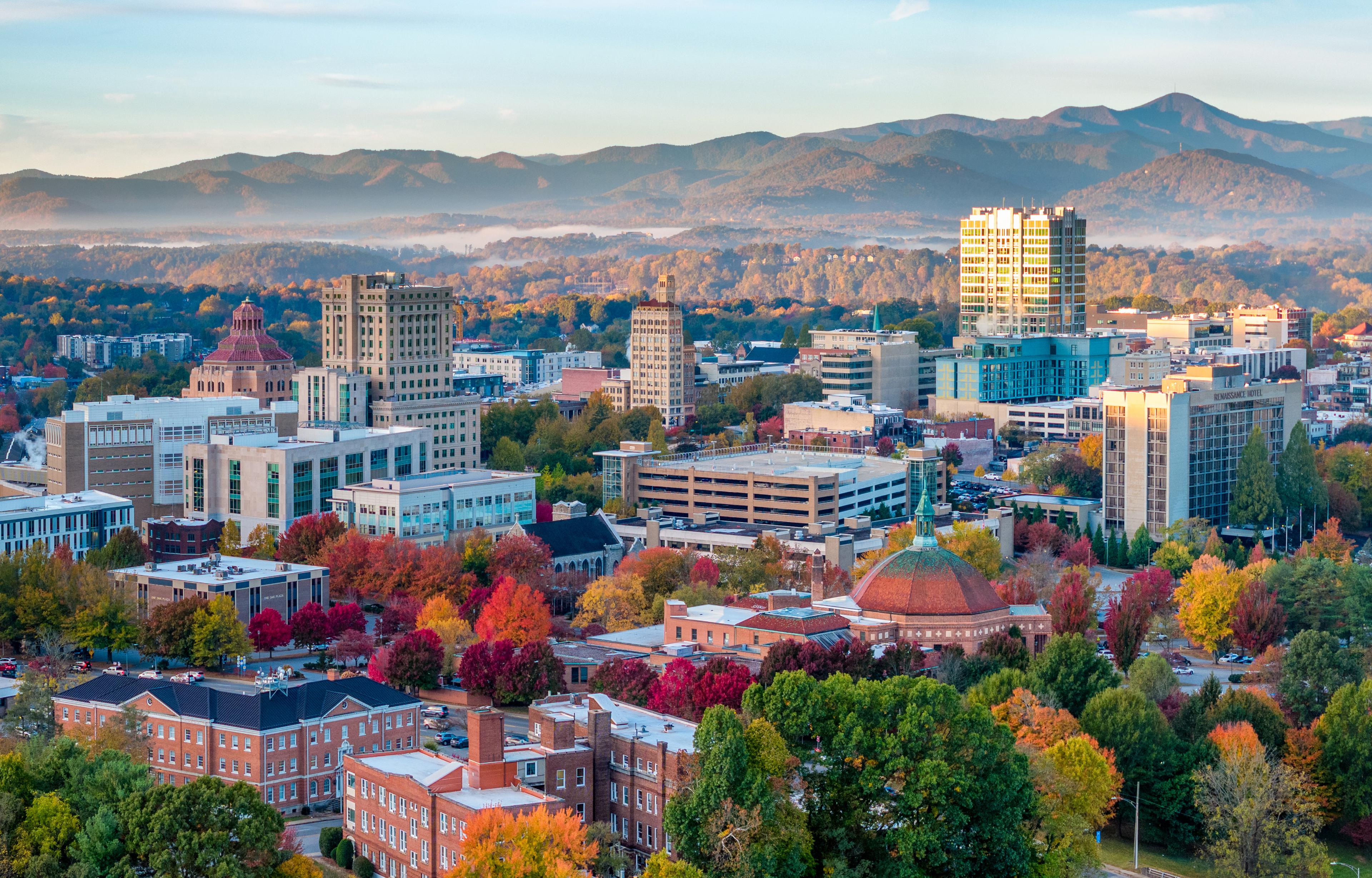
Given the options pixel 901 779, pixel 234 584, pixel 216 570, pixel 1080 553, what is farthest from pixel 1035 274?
pixel 901 779

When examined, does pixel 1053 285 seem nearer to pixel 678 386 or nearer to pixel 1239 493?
pixel 678 386

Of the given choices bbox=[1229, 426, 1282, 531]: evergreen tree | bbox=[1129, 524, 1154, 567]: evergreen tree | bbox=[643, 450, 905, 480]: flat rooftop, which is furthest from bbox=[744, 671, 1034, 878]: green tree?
bbox=[1229, 426, 1282, 531]: evergreen tree

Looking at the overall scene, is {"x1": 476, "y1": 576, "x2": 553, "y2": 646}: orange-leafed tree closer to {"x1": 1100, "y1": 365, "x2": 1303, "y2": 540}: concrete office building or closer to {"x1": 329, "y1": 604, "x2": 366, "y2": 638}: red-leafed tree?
{"x1": 329, "y1": 604, "x2": 366, "y2": 638}: red-leafed tree

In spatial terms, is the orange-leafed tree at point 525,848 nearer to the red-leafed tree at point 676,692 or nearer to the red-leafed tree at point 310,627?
the red-leafed tree at point 676,692

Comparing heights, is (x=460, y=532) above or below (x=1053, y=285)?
below

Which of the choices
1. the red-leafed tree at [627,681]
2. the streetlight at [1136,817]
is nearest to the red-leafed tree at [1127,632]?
the streetlight at [1136,817]

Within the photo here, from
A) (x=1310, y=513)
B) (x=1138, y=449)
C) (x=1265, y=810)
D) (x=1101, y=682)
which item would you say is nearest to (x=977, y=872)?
(x=1265, y=810)

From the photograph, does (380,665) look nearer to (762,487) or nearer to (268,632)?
(268,632)
